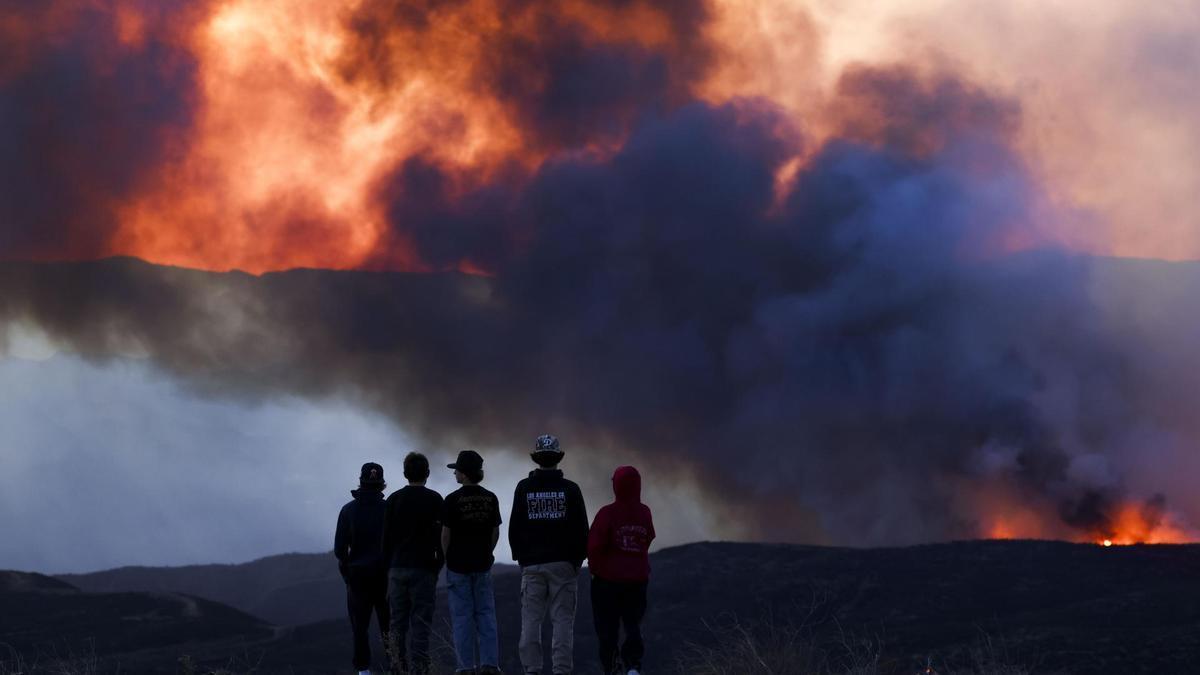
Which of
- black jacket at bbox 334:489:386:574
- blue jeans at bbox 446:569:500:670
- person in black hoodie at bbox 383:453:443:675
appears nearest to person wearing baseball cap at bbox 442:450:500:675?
blue jeans at bbox 446:569:500:670

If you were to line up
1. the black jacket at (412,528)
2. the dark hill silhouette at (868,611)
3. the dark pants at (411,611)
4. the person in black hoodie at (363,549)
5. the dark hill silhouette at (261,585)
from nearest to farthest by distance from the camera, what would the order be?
1. the black jacket at (412,528)
2. the dark pants at (411,611)
3. the person in black hoodie at (363,549)
4. the dark hill silhouette at (868,611)
5. the dark hill silhouette at (261,585)

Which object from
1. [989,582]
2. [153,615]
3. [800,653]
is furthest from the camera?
[153,615]

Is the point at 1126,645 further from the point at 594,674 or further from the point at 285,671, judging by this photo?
the point at 285,671

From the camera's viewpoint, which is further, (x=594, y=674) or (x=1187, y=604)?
(x=1187, y=604)

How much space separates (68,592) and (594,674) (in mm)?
40443

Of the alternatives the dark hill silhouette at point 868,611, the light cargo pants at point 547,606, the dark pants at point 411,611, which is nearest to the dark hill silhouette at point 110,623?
the dark hill silhouette at point 868,611

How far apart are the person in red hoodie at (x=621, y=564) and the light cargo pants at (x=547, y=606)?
0.28 m

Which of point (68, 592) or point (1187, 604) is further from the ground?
point (68, 592)

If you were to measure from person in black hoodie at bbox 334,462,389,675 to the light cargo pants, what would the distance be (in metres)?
2.11

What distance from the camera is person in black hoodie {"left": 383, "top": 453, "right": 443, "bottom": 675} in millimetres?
12539

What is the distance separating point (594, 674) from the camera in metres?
37.4

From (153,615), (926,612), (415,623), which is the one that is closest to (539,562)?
(415,623)

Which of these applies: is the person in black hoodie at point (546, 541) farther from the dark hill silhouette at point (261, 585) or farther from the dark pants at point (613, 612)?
the dark hill silhouette at point (261, 585)

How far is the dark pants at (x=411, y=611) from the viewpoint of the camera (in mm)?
12633
